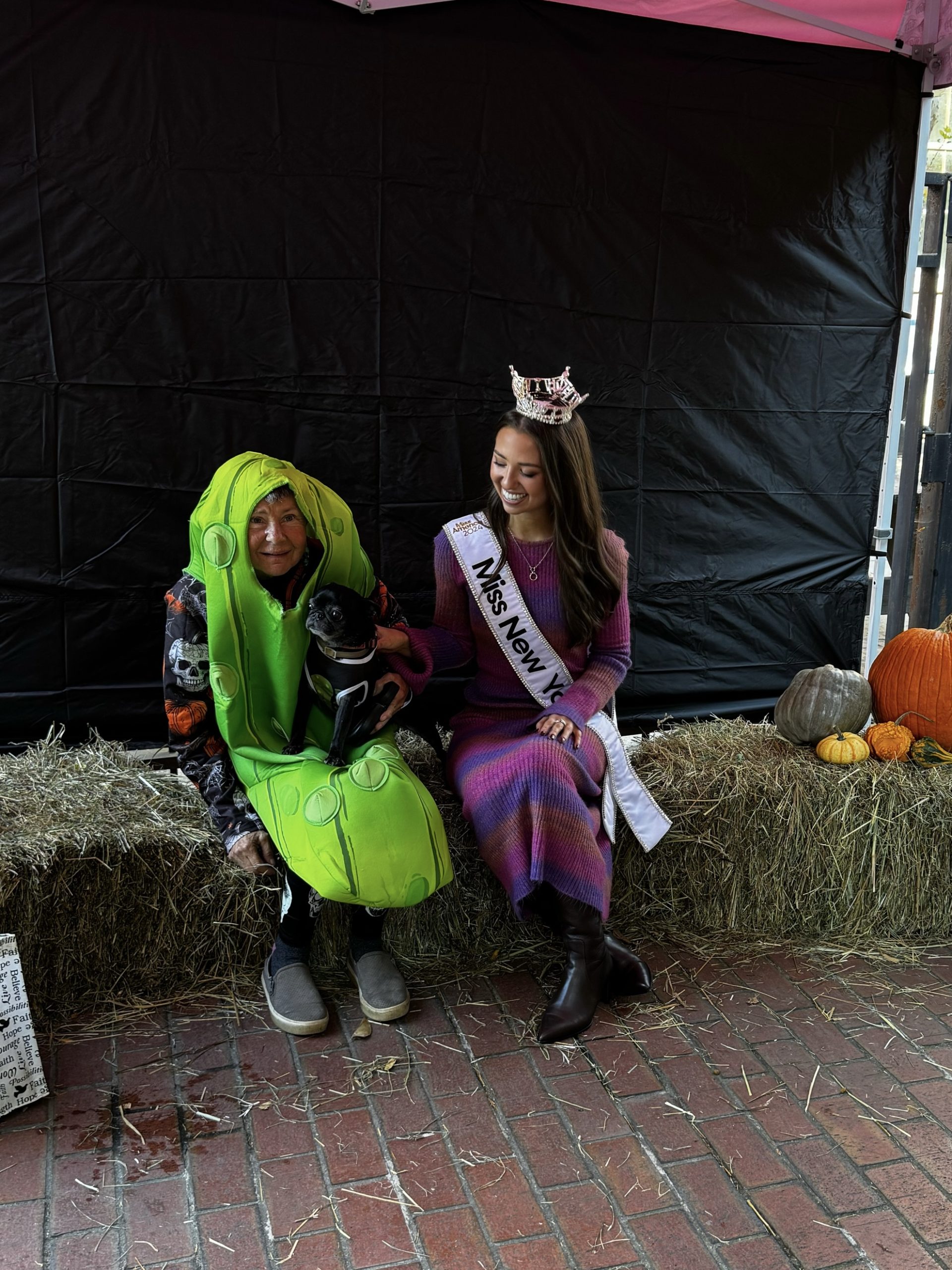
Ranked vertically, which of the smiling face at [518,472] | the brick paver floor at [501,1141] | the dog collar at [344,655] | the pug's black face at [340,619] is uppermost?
the smiling face at [518,472]

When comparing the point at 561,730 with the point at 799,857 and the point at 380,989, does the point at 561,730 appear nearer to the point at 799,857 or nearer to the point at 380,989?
the point at 380,989

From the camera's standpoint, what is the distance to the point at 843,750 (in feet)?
11.0

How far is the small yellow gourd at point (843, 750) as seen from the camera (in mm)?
3344

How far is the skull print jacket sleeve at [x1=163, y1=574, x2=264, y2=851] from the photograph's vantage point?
273cm

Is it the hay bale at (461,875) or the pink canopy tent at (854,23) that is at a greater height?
the pink canopy tent at (854,23)

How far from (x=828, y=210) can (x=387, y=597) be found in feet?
7.60

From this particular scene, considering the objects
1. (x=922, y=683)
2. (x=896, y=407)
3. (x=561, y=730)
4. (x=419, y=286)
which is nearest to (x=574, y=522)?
(x=561, y=730)

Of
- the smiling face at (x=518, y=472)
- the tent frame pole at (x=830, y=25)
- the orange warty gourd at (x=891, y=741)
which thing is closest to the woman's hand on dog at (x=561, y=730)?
the smiling face at (x=518, y=472)

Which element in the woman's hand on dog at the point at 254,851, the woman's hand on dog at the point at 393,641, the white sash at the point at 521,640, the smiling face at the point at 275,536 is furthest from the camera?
the white sash at the point at 521,640

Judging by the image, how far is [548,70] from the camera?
137 inches

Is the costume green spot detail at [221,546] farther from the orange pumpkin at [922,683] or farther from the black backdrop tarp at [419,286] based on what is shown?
the orange pumpkin at [922,683]

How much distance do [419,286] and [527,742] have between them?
167cm

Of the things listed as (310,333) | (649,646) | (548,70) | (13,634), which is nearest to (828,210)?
(548,70)

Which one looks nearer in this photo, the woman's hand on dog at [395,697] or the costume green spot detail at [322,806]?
the costume green spot detail at [322,806]
